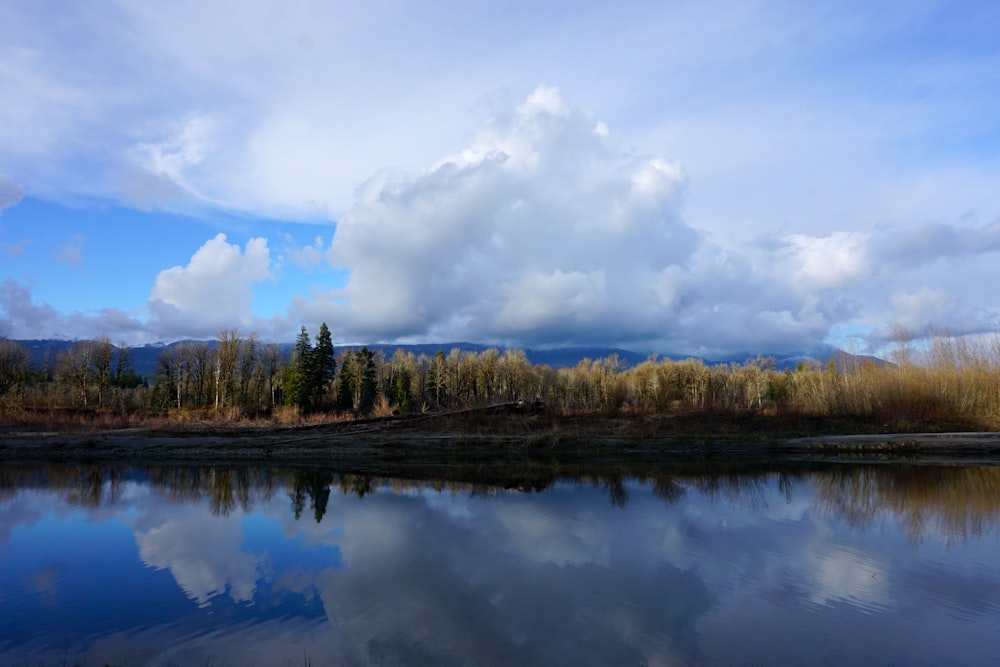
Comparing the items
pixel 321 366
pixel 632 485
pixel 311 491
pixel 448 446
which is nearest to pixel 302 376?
pixel 321 366

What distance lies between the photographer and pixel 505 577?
1229cm

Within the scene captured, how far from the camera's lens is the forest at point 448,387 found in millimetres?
44781

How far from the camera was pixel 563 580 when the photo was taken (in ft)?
39.4

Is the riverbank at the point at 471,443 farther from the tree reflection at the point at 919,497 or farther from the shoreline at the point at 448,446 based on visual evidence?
the tree reflection at the point at 919,497

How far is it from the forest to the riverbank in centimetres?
501

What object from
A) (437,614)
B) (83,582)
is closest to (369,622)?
(437,614)

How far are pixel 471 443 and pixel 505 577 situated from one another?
25379 millimetres

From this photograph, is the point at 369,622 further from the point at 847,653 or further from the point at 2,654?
the point at 847,653

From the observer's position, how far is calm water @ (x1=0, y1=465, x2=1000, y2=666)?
346 inches

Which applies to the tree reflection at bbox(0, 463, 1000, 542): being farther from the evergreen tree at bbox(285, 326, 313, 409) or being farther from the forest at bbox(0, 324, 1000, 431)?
the evergreen tree at bbox(285, 326, 313, 409)

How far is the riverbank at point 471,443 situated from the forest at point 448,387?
→ 5.01 metres

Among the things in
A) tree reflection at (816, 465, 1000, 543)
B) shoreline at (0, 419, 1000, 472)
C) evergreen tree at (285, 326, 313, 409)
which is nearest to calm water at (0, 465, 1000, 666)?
tree reflection at (816, 465, 1000, 543)

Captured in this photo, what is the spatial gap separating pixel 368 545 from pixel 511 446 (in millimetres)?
22949

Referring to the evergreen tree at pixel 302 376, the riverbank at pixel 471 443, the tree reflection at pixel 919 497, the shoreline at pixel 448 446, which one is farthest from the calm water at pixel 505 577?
the evergreen tree at pixel 302 376
